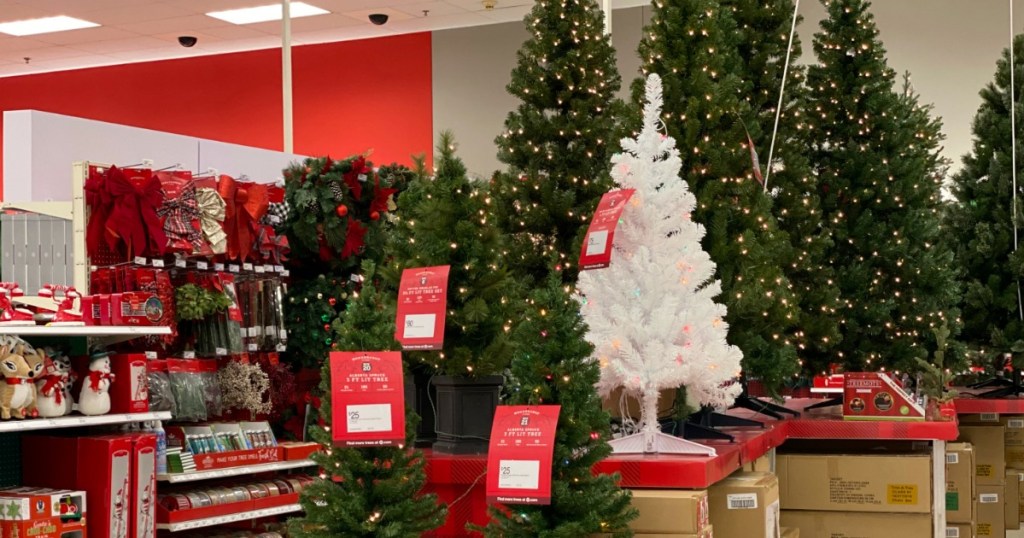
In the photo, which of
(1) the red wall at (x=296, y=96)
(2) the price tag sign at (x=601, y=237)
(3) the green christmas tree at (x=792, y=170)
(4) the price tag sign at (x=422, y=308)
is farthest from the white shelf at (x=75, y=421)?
(1) the red wall at (x=296, y=96)

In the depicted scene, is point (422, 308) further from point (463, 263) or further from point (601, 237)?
point (601, 237)

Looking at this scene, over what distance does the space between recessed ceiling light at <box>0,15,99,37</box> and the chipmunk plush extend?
736 cm

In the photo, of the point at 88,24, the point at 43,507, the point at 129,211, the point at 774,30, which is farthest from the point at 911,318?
the point at 88,24

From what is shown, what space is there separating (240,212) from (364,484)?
10.9 ft

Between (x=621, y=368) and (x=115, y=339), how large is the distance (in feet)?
8.73

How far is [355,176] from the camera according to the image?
266 inches

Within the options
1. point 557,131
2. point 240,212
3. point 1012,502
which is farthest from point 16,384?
point 1012,502

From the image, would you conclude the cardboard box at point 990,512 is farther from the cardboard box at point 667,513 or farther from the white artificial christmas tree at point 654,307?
the cardboard box at point 667,513

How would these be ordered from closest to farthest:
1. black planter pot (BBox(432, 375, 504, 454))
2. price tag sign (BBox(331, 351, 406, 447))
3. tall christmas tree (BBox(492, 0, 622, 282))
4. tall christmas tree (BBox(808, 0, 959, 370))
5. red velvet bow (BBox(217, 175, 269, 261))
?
price tag sign (BBox(331, 351, 406, 447)) < black planter pot (BBox(432, 375, 504, 454)) < red velvet bow (BBox(217, 175, 269, 261)) < tall christmas tree (BBox(492, 0, 622, 282)) < tall christmas tree (BBox(808, 0, 959, 370))

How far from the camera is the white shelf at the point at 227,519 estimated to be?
5.70 meters

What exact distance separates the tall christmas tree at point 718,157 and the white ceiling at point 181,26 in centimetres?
609

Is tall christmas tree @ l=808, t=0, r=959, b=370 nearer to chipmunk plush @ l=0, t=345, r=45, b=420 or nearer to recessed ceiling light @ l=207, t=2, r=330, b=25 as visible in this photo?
chipmunk plush @ l=0, t=345, r=45, b=420

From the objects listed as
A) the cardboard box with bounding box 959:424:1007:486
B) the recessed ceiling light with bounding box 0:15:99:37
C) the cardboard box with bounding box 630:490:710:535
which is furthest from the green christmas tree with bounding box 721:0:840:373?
the recessed ceiling light with bounding box 0:15:99:37

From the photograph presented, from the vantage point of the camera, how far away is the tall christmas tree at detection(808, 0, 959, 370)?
7.06 meters
